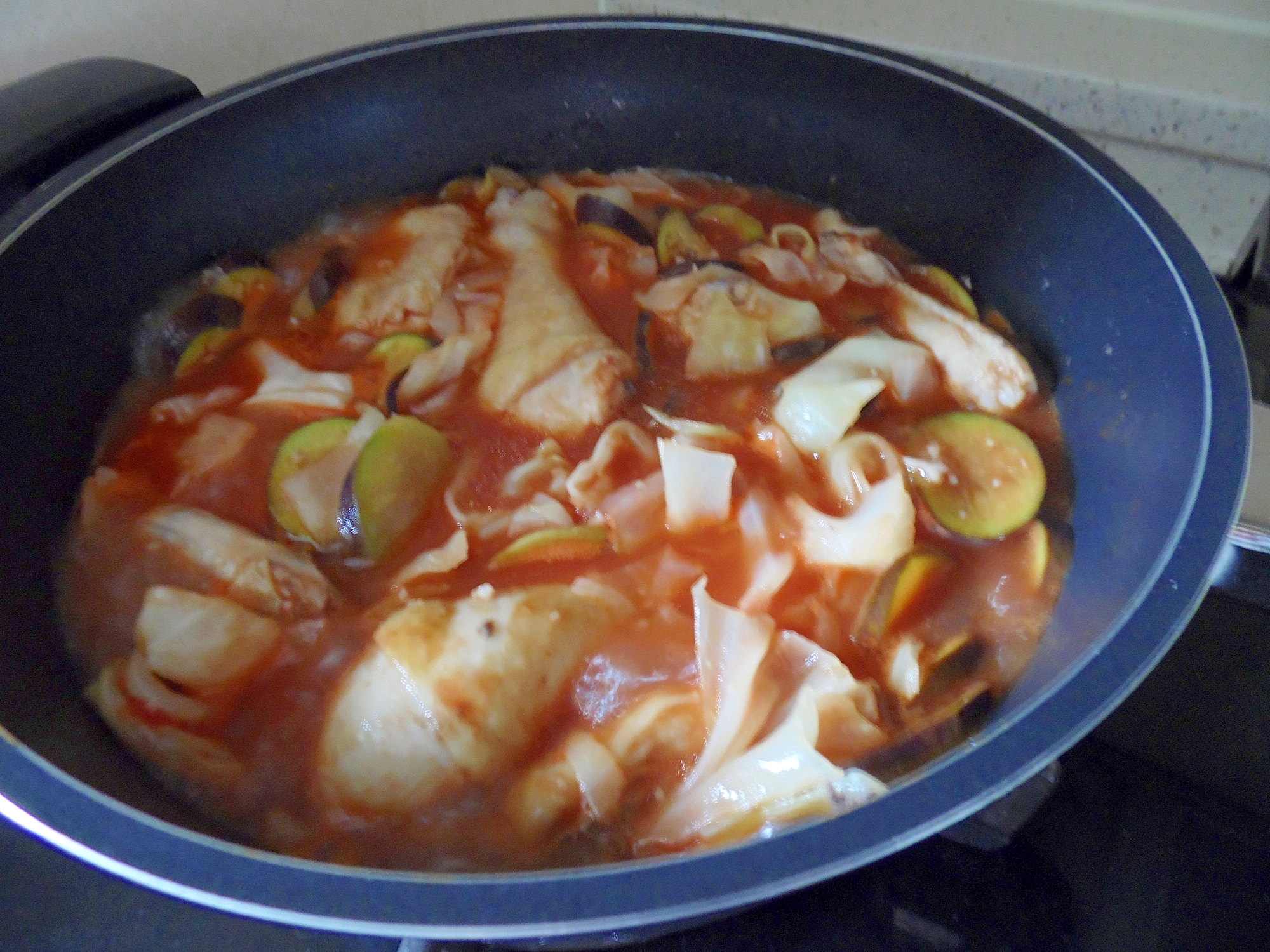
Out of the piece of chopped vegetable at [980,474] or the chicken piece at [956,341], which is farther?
the chicken piece at [956,341]

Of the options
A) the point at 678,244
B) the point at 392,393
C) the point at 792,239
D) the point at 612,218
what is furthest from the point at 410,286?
the point at 792,239

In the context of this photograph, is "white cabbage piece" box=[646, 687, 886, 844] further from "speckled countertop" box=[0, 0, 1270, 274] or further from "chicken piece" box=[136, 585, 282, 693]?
"speckled countertop" box=[0, 0, 1270, 274]

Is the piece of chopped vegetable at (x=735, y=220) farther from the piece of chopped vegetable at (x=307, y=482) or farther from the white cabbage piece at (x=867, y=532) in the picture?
the piece of chopped vegetable at (x=307, y=482)

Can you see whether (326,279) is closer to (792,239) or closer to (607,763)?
(792,239)

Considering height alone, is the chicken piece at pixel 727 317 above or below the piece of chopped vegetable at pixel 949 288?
below

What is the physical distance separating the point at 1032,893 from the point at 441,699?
0.70 m

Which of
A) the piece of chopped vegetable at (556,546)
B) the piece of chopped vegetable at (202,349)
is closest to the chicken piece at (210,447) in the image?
the piece of chopped vegetable at (202,349)

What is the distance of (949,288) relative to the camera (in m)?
1.58

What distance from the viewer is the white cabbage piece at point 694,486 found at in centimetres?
126

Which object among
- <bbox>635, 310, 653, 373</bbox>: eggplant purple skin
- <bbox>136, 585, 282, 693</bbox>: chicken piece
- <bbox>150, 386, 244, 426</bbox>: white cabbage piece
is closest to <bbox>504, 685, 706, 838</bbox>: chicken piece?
<bbox>136, 585, 282, 693</bbox>: chicken piece

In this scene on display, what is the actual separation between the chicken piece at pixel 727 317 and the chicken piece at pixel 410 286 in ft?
1.18

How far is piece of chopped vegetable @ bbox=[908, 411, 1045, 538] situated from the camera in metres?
1.28

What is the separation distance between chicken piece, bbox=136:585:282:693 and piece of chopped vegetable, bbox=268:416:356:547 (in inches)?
6.7

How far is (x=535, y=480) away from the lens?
4.38 feet
